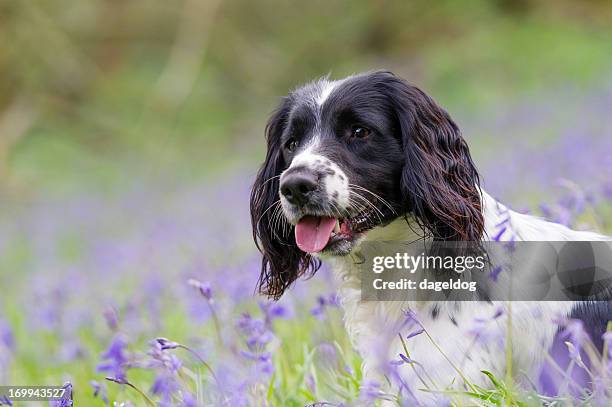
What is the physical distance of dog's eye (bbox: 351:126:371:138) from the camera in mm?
3664

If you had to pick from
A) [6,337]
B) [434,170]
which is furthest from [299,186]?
[6,337]

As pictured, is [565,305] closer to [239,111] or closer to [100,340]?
[100,340]

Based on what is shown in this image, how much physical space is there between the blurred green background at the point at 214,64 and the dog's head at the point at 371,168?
1381 centimetres

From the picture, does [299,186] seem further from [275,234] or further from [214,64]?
[214,64]

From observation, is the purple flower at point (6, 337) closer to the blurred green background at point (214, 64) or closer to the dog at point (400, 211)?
the dog at point (400, 211)

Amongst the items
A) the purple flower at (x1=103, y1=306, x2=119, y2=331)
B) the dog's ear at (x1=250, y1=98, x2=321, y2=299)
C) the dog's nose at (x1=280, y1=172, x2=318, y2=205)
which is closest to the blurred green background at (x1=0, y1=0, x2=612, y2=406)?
the purple flower at (x1=103, y1=306, x2=119, y2=331)

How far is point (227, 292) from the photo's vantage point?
5273mm

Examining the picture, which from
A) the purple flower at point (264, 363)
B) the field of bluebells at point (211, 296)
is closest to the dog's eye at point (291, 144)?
the field of bluebells at point (211, 296)

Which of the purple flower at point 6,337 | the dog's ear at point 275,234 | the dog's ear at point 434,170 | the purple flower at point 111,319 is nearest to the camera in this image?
the dog's ear at point 434,170

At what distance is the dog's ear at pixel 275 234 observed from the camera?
406 cm

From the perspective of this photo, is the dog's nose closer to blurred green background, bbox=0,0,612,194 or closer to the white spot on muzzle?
the white spot on muzzle

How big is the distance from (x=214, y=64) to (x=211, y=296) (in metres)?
21.8

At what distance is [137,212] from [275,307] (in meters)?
12.1

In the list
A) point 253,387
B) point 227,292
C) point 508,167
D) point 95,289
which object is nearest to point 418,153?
point 253,387
